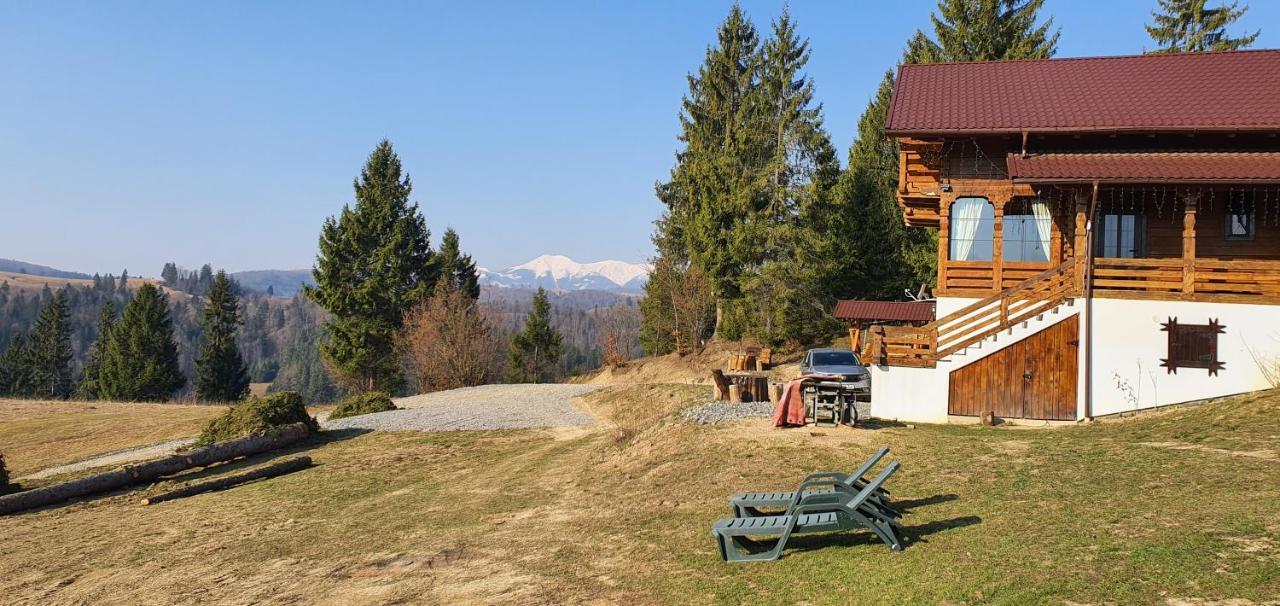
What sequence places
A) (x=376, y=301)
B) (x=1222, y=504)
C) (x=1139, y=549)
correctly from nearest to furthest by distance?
1. (x=1139, y=549)
2. (x=1222, y=504)
3. (x=376, y=301)

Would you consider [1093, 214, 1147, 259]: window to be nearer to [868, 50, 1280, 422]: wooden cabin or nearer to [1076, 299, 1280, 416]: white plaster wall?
[868, 50, 1280, 422]: wooden cabin

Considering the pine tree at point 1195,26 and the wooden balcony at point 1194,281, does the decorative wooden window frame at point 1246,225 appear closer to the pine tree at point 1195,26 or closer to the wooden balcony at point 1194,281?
the wooden balcony at point 1194,281

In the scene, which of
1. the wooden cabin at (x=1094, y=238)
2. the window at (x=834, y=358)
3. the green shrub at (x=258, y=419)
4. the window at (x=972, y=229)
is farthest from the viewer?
the green shrub at (x=258, y=419)

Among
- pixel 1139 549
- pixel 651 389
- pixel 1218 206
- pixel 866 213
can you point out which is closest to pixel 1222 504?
pixel 1139 549

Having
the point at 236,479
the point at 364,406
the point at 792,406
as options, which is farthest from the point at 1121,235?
the point at 364,406

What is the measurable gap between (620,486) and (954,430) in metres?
6.69

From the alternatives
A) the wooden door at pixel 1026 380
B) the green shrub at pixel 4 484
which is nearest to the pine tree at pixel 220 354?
the green shrub at pixel 4 484

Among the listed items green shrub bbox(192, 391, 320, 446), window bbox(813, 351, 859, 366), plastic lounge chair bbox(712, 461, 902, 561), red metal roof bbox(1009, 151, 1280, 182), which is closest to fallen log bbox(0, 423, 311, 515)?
green shrub bbox(192, 391, 320, 446)

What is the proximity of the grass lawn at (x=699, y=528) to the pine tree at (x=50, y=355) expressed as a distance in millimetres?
74306

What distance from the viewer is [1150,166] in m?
17.2

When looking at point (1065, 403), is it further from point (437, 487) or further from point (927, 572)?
point (437, 487)

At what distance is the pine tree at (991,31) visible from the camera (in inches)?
1553

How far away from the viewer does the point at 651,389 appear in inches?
1105

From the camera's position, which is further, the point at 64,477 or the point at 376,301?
the point at 376,301
